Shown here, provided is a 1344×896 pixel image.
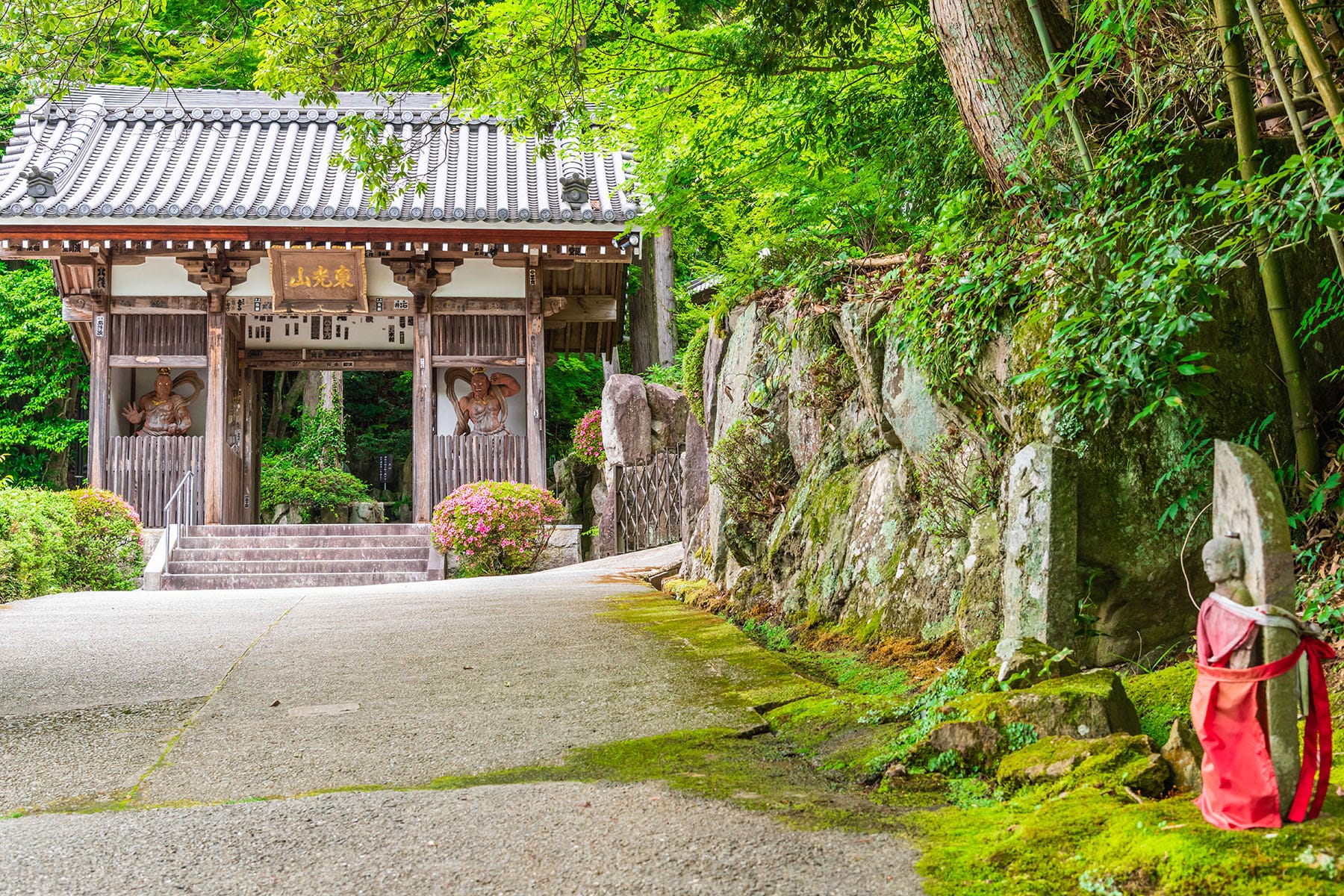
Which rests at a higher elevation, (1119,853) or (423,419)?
(423,419)

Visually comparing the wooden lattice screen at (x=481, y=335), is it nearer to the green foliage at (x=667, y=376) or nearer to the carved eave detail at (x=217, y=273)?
the carved eave detail at (x=217, y=273)

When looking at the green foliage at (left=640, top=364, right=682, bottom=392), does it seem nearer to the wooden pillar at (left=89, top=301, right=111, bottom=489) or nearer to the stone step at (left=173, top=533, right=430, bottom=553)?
the stone step at (left=173, top=533, right=430, bottom=553)

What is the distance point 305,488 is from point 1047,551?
17.9 m

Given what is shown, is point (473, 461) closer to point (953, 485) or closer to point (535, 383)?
point (535, 383)

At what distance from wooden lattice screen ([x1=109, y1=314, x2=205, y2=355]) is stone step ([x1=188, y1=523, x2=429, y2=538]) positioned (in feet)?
8.41

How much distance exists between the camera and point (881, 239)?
719 centimetres

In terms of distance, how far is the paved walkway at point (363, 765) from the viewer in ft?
7.39

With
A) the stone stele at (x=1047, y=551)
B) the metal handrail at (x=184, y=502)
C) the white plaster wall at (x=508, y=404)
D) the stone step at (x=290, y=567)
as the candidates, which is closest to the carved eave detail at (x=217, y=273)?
the metal handrail at (x=184, y=502)

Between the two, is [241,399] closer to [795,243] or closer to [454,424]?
[454,424]

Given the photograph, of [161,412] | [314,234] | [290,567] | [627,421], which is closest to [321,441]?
[161,412]

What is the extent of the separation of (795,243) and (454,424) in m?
9.15

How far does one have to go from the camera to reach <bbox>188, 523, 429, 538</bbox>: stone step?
12469mm

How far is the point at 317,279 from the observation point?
42.9 ft

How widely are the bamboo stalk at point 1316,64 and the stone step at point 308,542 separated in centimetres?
1113
